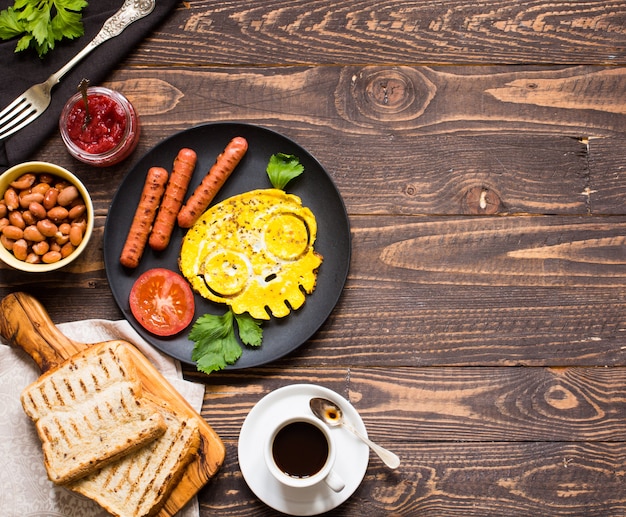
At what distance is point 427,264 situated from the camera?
113 inches

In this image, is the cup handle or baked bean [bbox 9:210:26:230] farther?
baked bean [bbox 9:210:26:230]

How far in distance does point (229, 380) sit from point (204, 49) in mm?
1437

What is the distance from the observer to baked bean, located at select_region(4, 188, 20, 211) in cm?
267

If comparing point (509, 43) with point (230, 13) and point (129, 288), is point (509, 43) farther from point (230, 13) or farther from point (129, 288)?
point (129, 288)

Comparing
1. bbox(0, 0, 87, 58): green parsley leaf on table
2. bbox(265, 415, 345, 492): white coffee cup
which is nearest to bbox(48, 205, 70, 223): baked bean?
bbox(0, 0, 87, 58): green parsley leaf on table

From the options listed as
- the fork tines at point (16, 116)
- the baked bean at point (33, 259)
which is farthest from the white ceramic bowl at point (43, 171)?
the fork tines at point (16, 116)

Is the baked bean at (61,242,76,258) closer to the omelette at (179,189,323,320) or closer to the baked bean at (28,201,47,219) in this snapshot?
the baked bean at (28,201,47,219)

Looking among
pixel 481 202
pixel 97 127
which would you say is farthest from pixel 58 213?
pixel 481 202

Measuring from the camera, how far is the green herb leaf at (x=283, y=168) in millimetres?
2768

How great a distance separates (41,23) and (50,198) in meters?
0.76

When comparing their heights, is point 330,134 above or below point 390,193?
above

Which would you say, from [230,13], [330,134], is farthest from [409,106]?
[230,13]

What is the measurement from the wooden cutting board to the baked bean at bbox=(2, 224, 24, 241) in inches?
10.0

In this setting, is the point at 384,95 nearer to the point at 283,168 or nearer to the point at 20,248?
the point at 283,168
